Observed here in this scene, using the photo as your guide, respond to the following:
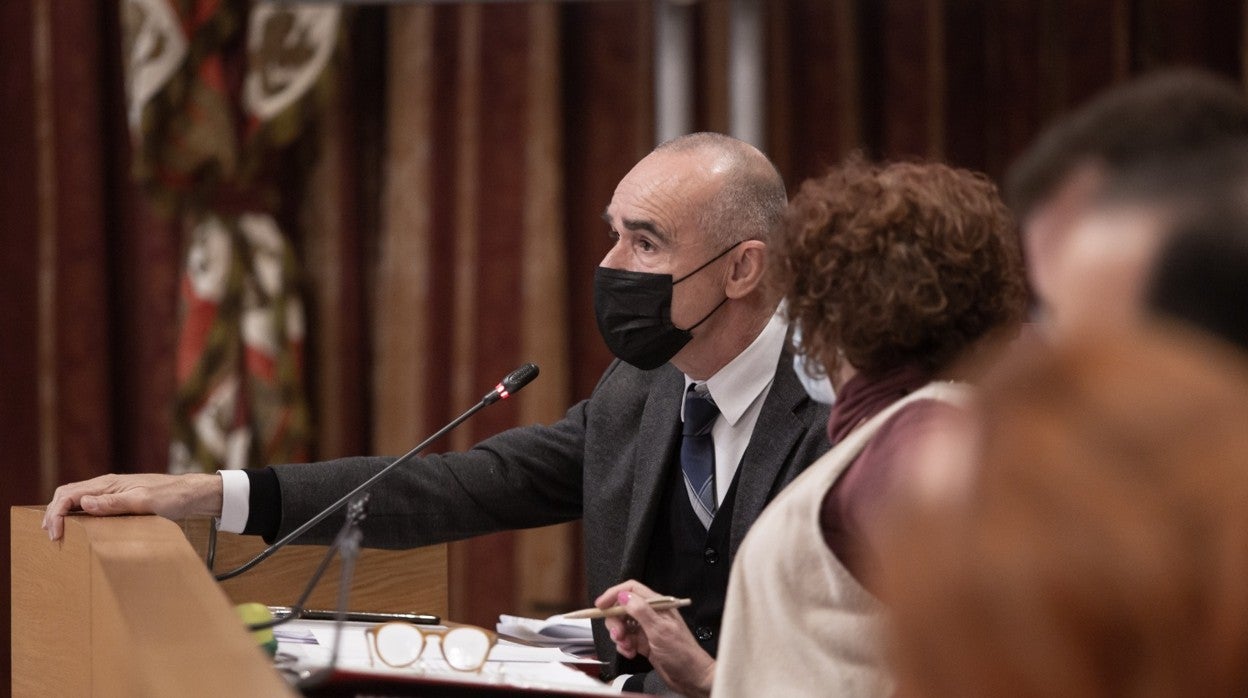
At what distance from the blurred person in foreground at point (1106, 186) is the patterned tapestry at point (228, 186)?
301 centimetres

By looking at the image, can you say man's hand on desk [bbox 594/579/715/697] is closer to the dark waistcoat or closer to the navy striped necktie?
the dark waistcoat

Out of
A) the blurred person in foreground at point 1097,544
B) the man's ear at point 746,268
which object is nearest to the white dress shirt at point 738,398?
the man's ear at point 746,268

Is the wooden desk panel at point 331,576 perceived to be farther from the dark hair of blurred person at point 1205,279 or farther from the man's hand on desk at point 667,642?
the dark hair of blurred person at point 1205,279

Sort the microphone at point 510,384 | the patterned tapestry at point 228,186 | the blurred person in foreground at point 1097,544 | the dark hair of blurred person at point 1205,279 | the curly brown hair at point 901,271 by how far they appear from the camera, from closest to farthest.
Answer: the blurred person in foreground at point 1097,544 < the dark hair of blurred person at point 1205,279 < the curly brown hair at point 901,271 < the microphone at point 510,384 < the patterned tapestry at point 228,186

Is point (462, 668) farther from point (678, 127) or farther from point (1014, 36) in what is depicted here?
point (1014, 36)

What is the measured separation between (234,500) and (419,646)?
0.57 meters

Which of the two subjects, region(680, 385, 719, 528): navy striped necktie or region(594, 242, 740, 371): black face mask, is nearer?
region(680, 385, 719, 528): navy striped necktie

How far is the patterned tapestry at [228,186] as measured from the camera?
147 inches

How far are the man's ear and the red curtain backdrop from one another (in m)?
1.86

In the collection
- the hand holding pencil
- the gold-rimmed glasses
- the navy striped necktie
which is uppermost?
the navy striped necktie

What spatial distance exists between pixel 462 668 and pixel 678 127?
226 cm

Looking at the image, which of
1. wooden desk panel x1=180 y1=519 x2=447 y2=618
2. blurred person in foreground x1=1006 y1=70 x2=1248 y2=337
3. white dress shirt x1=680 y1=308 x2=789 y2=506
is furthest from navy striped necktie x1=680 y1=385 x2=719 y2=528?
blurred person in foreground x1=1006 y1=70 x2=1248 y2=337

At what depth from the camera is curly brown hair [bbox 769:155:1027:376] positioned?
144 cm

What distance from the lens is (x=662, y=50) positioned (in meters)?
3.89
